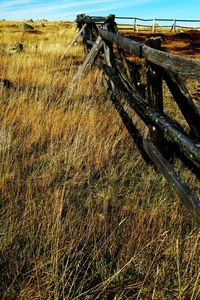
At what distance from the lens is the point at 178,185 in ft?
8.79

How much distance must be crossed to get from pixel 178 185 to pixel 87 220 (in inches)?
28.9

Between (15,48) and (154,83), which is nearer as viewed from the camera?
(154,83)

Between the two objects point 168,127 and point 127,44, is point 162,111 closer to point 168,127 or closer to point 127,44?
point 168,127

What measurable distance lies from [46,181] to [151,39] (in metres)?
1.60

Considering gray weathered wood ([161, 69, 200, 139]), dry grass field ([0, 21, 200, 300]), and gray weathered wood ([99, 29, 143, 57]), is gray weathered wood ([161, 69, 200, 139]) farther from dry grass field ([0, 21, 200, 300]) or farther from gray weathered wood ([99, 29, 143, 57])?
dry grass field ([0, 21, 200, 300])

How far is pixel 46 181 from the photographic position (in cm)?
335

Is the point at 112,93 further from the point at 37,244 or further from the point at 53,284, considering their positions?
the point at 53,284

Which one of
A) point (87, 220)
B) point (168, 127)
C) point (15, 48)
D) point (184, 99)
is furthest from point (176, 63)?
point (15, 48)

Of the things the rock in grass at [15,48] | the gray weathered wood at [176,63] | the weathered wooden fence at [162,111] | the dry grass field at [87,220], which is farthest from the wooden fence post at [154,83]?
the rock in grass at [15,48]

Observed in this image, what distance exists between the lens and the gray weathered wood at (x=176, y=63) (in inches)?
85.7

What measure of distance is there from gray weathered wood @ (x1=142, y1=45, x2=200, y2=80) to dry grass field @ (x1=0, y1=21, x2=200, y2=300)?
110 cm

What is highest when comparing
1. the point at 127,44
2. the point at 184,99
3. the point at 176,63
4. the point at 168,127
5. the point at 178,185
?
the point at 127,44

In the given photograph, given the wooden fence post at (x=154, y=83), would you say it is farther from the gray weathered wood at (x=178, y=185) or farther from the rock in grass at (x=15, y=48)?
the rock in grass at (x=15, y=48)

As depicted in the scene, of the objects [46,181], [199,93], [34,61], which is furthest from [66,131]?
[34,61]
